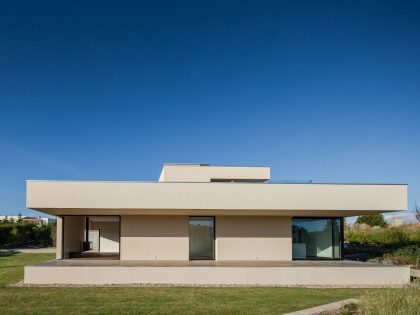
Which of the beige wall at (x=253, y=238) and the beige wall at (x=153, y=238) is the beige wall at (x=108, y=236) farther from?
the beige wall at (x=253, y=238)

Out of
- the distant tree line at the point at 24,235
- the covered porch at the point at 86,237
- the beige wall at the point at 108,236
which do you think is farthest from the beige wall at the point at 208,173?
the distant tree line at the point at 24,235

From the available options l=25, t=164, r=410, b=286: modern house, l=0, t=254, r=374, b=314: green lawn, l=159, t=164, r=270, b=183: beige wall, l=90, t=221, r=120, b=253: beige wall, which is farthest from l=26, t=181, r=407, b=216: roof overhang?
l=90, t=221, r=120, b=253: beige wall

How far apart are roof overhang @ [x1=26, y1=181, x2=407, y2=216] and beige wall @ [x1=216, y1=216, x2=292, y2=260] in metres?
1.82

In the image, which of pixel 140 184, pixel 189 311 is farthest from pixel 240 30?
pixel 189 311

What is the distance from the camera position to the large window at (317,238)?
620 inches

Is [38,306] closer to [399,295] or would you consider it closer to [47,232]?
[399,295]

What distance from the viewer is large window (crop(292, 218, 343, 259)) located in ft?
51.7

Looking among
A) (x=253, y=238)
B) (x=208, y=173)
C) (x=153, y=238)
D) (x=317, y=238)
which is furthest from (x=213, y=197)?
(x=208, y=173)

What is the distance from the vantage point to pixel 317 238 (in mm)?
15922

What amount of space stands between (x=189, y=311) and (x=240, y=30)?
448 inches

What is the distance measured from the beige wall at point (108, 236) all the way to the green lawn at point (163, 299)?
8897 millimetres

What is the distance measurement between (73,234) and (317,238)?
10378mm

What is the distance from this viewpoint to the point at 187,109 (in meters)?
21.7

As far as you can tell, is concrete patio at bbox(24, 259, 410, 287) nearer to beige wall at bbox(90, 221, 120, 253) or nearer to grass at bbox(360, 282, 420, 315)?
grass at bbox(360, 282, 420, 315)
